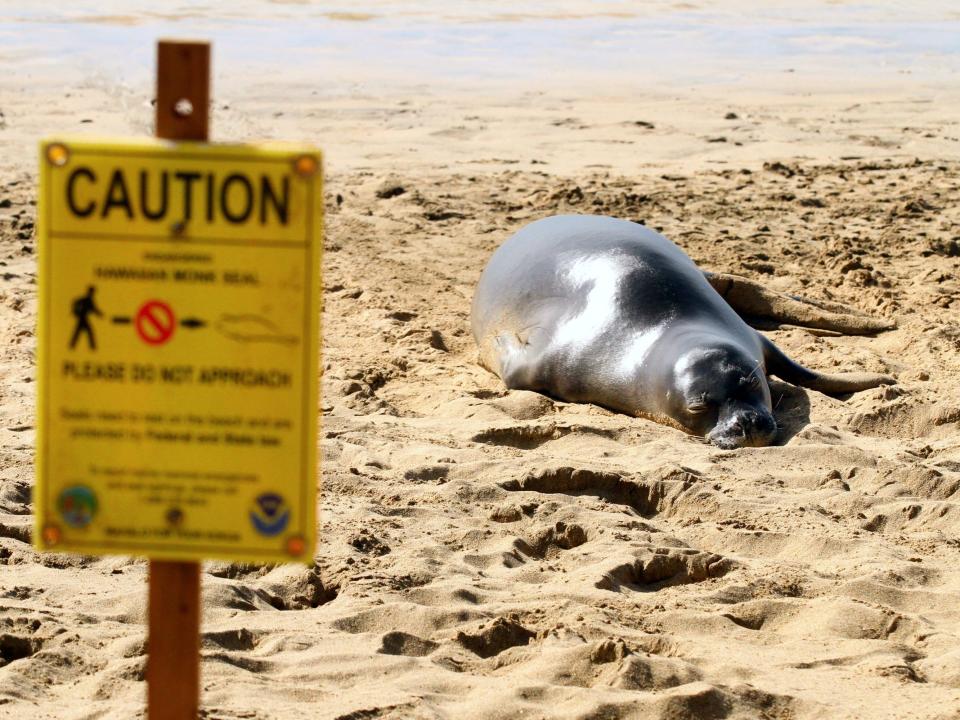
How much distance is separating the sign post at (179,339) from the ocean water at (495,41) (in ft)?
45.1

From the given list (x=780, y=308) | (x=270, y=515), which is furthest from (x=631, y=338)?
(x=270, y=515)

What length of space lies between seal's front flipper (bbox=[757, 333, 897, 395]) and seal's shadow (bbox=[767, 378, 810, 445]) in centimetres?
8

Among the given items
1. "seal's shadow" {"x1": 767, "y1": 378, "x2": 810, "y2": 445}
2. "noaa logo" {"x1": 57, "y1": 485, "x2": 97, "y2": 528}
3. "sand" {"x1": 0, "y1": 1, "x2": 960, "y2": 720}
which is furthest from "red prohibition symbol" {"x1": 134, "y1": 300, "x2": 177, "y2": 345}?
"seal's shadow" {"x1": 767, "y1": 378, "x2": 810, "y2": 445}

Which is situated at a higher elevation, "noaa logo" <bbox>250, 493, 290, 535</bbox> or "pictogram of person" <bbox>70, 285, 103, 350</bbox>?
"pictogram of person" <bbox>70, 285, 103, 350</bbox>

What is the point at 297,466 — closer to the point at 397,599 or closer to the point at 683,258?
the point at 397,599

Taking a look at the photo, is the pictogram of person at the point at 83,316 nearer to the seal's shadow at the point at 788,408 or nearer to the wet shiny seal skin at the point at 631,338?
the wet shiny seal skin at the point at 631,338

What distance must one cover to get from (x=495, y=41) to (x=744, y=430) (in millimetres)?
16742

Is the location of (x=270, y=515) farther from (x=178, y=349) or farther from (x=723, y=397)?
(x=723, y=397)

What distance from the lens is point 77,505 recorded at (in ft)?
6.93

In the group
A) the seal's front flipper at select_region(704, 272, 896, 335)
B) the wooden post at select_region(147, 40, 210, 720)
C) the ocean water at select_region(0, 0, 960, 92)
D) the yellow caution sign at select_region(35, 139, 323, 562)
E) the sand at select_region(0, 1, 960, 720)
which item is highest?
the ocean water at select_region(0, 0, 960, 92)

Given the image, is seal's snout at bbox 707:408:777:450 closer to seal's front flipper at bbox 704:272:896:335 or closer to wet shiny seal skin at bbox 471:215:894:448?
wet shiny seal skin at bbox 471:215:894:448

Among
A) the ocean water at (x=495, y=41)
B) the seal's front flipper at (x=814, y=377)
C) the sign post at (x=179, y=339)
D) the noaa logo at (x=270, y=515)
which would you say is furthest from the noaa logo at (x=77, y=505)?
the ocean water at (x=495, y=41)

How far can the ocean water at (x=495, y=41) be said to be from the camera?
55.8 feet

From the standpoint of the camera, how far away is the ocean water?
17.0 m
